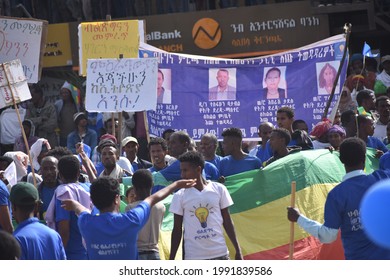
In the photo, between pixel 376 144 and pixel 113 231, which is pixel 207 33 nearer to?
pixel 376 144

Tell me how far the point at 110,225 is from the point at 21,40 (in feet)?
22.2

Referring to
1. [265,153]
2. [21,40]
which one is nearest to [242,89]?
[265,153]

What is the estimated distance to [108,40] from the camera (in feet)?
42.2

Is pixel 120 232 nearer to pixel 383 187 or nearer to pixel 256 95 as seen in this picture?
pixel 383 187

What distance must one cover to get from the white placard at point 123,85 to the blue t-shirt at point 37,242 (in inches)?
195

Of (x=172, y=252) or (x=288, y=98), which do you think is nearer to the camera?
(x=172, y=252)

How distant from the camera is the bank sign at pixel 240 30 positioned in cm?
1627

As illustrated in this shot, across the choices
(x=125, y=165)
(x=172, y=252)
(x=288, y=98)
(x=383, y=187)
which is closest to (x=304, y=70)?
(x=288, y=98)

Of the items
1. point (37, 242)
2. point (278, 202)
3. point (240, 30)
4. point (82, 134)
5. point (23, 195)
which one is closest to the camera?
point (37, 242)

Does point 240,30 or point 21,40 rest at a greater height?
point 240,30

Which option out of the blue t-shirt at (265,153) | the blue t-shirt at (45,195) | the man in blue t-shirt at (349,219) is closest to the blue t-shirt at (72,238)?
the blue t-shirt at (45,195)

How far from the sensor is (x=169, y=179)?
9234 millimetres

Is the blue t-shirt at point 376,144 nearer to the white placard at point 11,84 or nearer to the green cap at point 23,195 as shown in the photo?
the white placard at point 11,84
